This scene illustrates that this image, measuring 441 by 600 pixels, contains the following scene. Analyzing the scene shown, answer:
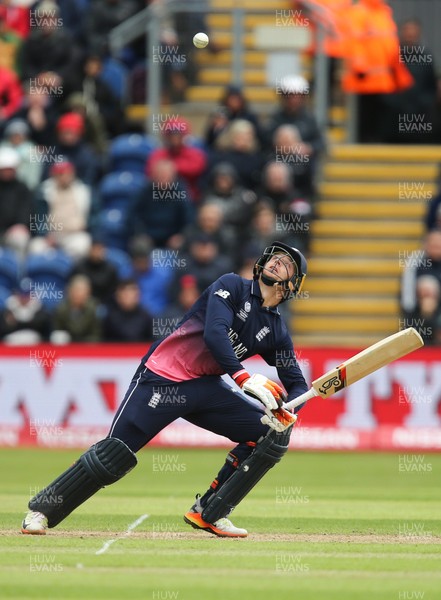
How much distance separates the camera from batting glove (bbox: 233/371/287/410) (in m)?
9.64

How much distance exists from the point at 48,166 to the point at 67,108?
3.39ft

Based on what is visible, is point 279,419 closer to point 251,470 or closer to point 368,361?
point 251,470

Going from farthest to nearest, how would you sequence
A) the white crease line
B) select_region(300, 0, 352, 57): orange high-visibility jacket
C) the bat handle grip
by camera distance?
1. select_region(300, 0, 352, 57): orange high-visibility jacket
2. the bat handle grip
3. the white crease line

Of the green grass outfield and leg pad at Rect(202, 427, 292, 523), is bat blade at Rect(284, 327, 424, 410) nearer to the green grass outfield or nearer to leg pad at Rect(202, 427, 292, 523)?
leg pad at Rect(202, 427, 292, 523)

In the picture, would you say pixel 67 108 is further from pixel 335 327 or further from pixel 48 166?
pixel 335 327

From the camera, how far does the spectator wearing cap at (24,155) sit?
2028cm

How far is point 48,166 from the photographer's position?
67.3ft

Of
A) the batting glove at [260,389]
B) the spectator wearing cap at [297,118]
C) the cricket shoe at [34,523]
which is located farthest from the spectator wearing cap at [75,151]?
the batting glove at [260,389]

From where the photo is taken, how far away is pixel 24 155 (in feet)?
66.9

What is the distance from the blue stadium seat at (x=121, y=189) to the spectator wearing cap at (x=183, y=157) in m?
0.28

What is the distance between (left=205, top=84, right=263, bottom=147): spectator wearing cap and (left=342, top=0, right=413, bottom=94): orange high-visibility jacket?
1458 millimetres

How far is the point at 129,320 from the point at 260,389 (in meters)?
8.61

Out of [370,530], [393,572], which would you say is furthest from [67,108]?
[393,572]

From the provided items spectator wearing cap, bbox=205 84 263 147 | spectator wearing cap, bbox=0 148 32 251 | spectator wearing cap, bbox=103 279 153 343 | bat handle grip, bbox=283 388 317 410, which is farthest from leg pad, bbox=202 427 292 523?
spectator wearing cap, bbox=205 84 263 147
